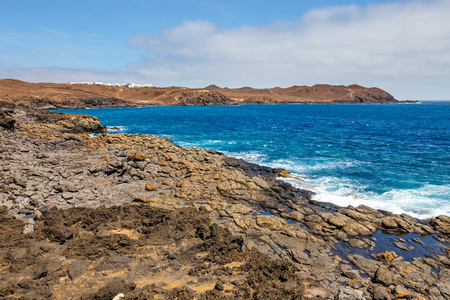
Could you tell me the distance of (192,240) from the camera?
40.8 ft

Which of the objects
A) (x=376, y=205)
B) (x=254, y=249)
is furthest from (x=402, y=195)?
(x=254, y=249)

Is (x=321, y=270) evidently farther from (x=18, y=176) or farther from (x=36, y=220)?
(x=18, y=176)

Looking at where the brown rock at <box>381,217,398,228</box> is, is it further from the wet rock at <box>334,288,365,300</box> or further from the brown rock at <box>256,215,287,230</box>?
the wet rock at <box>334,288,365,300</box>

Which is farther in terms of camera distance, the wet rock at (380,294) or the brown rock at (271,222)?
the brown rock at (271,222)

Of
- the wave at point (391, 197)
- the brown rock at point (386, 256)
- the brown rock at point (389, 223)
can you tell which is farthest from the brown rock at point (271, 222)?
the wave at point (391, 197)

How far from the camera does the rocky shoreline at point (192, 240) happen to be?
30.4 feet

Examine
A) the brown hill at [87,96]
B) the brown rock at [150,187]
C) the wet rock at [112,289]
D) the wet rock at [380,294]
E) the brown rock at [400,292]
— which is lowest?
the brown rock at [400,292]

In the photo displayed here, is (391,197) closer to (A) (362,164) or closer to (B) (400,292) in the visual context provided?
(A) (362,164)

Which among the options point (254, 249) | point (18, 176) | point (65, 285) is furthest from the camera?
point (18, 176)

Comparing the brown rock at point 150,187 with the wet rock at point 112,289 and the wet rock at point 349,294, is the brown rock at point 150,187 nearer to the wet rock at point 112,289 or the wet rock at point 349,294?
the wet rock at point 112,289

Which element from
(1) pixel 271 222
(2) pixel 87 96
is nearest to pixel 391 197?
(1) pixel 271 222

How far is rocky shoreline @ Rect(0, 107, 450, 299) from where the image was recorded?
926 centimetres

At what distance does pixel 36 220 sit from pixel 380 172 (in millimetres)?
30255

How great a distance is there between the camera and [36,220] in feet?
43.3
